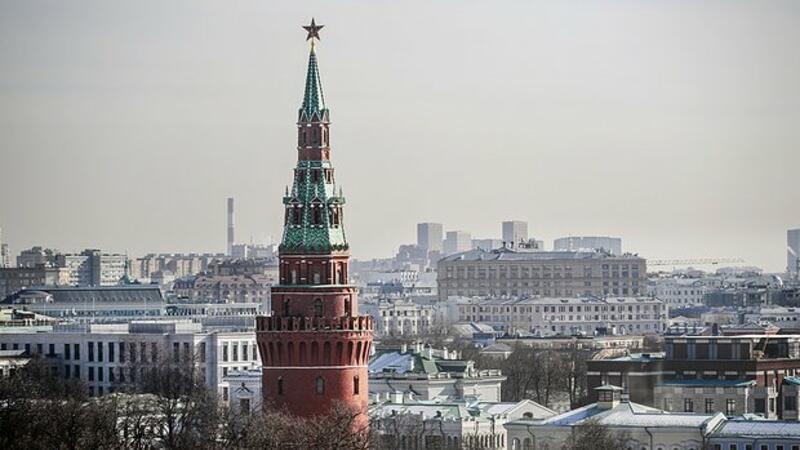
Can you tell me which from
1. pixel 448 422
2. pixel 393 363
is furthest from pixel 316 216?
pixel 393 363

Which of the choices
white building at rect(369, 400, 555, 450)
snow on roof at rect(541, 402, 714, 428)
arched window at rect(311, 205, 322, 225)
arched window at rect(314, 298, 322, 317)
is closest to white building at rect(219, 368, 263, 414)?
white building at rect(369, 400, 555, 450)

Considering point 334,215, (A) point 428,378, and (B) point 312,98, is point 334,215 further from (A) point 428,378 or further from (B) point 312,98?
(A) point 428,378

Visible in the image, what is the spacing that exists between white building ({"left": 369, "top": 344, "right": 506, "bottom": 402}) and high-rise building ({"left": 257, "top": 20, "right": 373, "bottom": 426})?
31992 millimetres

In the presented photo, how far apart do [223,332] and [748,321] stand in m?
48.1

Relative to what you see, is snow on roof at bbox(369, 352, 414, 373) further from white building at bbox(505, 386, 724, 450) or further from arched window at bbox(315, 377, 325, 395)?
arched window at bbox(315, 377, 325, 395)

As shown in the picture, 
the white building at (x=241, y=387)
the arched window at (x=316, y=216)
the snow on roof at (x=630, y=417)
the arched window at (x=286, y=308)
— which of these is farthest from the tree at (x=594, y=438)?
the arched window at (x=316, y=216)

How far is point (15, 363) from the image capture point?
5896 inches

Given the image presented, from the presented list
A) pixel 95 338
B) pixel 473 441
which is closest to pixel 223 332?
pixel 95 338

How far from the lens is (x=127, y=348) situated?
15175cm

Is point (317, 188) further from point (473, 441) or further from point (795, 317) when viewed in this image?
point (795, 317)

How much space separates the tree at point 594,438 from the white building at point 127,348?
32458 millimetres

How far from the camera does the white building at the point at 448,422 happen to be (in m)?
111

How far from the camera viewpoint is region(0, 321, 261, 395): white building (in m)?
147

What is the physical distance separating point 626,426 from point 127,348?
143 feet
